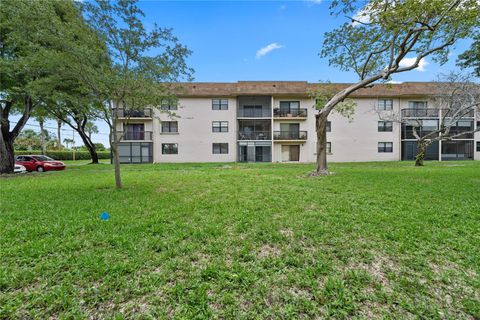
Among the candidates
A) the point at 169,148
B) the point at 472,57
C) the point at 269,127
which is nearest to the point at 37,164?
the point at 169,148

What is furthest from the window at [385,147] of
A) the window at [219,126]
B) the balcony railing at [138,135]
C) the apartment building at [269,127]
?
the balcony railing at [138,135]

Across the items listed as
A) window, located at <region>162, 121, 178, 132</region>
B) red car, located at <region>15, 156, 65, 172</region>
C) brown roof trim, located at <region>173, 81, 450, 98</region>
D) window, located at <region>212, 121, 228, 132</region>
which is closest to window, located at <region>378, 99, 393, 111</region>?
brown roof trim, located at <region>173, 81, 450, 98</region>

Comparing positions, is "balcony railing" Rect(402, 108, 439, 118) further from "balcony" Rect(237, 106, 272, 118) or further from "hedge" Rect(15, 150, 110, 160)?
"hedge" Rect(15, 150, 110, 160)

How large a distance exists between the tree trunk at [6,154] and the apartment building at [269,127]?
439 inches

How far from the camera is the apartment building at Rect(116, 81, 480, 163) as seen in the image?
25188 millimetres

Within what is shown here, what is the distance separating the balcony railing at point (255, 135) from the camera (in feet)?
84.1

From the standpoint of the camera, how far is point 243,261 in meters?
3.08

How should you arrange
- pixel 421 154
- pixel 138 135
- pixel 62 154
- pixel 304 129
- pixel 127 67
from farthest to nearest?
pixel 62 154
pixel 304 129
pixel 138 135
pixel 421 154
pixel 127 67

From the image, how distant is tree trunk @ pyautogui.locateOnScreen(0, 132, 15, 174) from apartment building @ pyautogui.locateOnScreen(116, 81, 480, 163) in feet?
36.6

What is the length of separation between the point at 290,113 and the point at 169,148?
14.6 m

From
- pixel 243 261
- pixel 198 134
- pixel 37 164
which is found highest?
pixel 198 134

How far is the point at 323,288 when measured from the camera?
8.32 ft

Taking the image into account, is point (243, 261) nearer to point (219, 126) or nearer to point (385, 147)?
point (219, 126)

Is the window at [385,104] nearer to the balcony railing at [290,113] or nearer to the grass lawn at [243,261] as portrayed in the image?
the balcony railing at [290,113]
